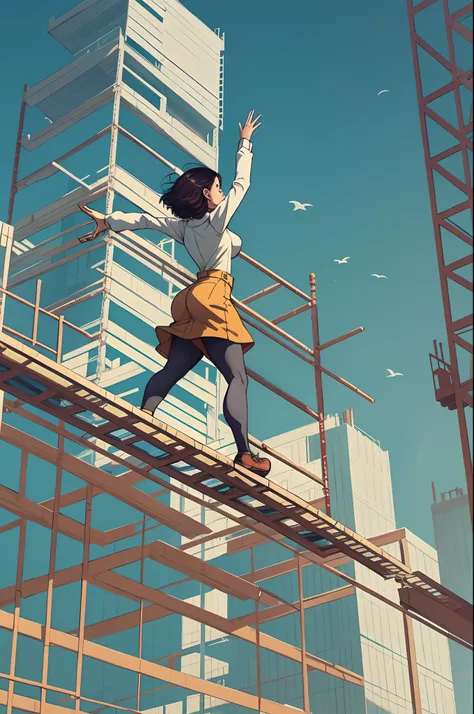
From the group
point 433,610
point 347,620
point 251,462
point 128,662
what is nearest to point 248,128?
point 251,462

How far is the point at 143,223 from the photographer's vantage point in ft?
34.2

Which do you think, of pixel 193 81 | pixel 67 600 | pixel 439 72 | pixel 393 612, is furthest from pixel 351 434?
pixel 439 72

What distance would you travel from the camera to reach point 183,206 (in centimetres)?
1057

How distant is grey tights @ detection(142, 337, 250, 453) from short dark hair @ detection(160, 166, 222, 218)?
4.37 ft

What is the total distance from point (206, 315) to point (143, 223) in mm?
1146

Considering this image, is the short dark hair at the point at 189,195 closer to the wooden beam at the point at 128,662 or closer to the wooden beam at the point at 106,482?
the wooden beam at the point at 106,482

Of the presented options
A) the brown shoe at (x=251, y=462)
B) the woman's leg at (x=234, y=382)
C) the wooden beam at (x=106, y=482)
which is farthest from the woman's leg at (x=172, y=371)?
the wooden beam at (x=106, y=482)

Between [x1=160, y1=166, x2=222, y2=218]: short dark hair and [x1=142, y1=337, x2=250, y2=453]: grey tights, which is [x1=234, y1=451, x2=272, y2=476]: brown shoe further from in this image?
[x1=160, y1=166, x2=222, y2=218]: short dark hair

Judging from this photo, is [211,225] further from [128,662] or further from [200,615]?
[200,615]

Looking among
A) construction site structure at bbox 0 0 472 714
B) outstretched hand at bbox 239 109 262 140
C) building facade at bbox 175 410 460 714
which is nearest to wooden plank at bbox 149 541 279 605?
construction site structure at bbox 0 0 472 714

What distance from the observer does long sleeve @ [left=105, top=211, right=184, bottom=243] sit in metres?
10.3

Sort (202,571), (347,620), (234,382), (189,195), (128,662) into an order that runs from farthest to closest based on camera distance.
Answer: (347,620)
(202,571)
(128,662)
(189,195)
(234,382)

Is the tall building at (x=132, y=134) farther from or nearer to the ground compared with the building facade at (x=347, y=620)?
farther from the ground

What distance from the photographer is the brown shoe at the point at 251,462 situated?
1030 centimetres
